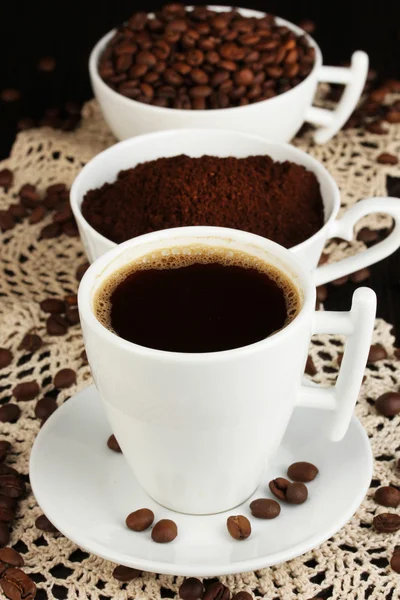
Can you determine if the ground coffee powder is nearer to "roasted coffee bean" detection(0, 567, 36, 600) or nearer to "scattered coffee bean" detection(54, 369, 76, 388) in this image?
"scattered coffee bean" detection(54, 369, 76, 388)

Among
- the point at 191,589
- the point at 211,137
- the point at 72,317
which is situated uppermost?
the point at 211,137

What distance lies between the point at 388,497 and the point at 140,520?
408 mm

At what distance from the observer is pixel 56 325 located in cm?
183

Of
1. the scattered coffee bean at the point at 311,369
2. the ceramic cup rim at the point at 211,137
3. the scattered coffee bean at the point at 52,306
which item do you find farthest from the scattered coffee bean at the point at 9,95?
the scattered coffee bean at the point at 311,369

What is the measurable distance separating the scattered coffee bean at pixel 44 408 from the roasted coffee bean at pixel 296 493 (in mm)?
489

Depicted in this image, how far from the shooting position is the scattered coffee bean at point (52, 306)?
1890mm

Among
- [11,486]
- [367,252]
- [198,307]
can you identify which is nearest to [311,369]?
[367,252]

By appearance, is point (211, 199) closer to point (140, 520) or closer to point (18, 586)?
point (140, 520)

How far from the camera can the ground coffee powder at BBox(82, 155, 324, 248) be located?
1770mm

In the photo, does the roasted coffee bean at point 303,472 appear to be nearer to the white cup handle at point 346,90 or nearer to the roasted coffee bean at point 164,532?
the roasted coffee bean at point 164,532

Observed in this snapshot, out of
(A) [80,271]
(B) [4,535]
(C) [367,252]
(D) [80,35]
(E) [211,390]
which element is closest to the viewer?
(E) [211,390]

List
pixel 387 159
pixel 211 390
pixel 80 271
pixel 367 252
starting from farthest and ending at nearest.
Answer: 1. pixel 387 159
2. pixel 80 271
3. pixel 367 252
4. pixel 211 390

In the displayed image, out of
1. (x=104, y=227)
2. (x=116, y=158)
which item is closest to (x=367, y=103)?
(x=116, y=158)

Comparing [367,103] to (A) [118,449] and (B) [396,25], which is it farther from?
(A) [118,449]
